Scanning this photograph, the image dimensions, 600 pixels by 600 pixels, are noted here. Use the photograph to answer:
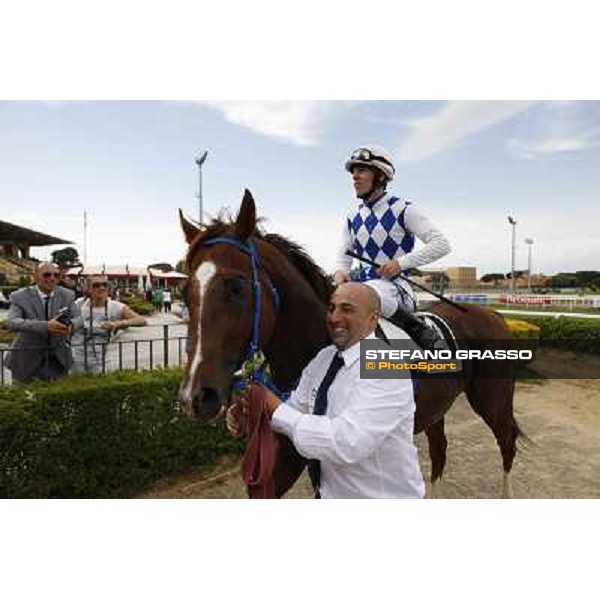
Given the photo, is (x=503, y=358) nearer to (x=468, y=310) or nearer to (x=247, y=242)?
(x=468, y=310)

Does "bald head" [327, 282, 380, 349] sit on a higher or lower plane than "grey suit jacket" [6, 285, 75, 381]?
higher

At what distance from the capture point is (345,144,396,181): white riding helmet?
2533mm

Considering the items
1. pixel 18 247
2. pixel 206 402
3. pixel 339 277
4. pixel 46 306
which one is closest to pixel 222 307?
pixel 206 402

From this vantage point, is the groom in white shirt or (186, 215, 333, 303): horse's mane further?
(186, 215, 333, 303): horse's mane

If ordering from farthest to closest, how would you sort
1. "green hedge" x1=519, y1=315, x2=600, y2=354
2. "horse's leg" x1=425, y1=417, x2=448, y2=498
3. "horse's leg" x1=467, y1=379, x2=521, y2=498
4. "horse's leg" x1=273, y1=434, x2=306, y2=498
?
1. "green hedge" x1=519, y1=315, x2=600, y2=354
2. "horse's leg" x1=425, y1=417, x2=448, y2=498
3. "horse's leg" x1=467, y1=379, x2=521, y2=498
4. "horse's leg" x1=273, y1=434, x2=306, y2=498

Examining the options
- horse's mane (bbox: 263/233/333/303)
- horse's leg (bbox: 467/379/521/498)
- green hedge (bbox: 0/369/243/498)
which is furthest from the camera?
horse's leg (bbox: 467/379/521/498)

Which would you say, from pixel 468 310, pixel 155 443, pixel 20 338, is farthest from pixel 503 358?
pixel 20 338

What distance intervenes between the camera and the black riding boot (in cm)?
271

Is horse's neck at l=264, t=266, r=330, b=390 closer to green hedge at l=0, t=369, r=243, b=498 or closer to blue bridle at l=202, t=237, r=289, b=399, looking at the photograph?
blue bridle at l=202, t=237, r=289, b=399

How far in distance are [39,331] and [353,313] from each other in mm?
3105

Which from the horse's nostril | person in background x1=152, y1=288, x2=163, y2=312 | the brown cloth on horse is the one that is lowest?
person in background x1=152, y1=288, x2=163, y2=312

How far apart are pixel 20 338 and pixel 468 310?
12.7 ft

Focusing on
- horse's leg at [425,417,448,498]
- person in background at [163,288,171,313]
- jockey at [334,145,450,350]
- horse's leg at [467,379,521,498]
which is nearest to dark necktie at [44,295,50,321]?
jockey at [334,145,450,350]

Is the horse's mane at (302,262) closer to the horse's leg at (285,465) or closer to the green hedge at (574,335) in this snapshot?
the horse's leg at (285,465)
